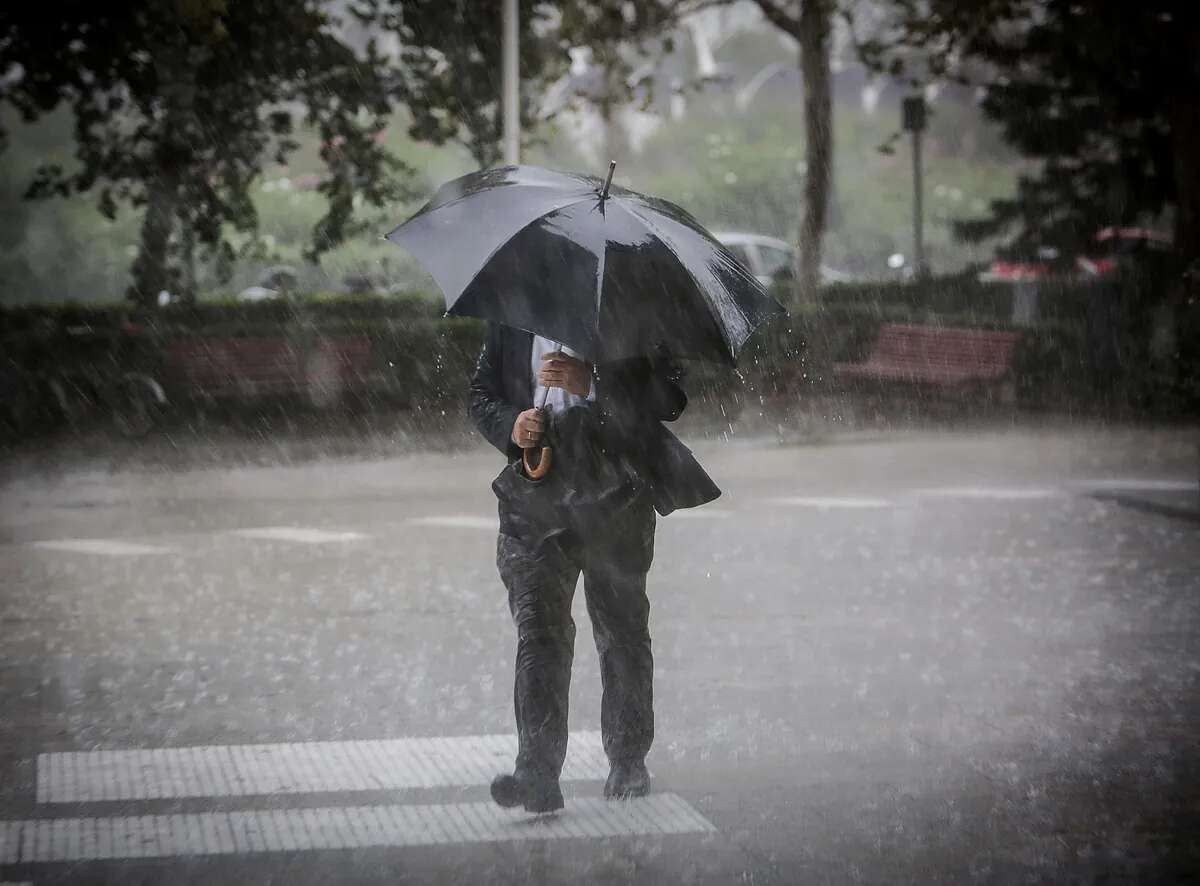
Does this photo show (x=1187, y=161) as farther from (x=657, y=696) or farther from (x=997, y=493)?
(x=657, y=696)

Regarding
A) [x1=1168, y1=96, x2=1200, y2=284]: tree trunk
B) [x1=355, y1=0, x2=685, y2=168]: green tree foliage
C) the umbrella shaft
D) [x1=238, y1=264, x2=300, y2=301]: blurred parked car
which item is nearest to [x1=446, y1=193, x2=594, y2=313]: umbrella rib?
the umbrella shaft

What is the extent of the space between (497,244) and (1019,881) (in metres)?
2.28

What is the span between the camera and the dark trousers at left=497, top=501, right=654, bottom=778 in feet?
17.8

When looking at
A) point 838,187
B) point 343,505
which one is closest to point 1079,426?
point 343,505

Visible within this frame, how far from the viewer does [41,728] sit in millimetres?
6773

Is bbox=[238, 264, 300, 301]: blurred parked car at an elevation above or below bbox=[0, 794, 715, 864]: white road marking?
above

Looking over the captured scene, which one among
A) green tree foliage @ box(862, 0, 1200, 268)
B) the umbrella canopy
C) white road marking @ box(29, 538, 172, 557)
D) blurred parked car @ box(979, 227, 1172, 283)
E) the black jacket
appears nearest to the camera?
the umbrella canopy

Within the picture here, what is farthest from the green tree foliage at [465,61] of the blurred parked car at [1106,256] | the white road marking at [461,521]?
the white road marking at [461,521]

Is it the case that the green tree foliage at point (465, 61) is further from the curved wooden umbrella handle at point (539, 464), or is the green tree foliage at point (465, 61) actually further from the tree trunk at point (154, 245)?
the curved wooden umbrella handle at point (539, 464)

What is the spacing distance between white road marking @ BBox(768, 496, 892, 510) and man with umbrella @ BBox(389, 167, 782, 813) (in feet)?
25.1

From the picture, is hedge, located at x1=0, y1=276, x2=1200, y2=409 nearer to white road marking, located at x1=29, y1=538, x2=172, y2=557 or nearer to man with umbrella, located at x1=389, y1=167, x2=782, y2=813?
white road marking, located at x1=29, y1=538, x2=172, y2=557

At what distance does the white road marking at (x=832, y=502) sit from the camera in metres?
13.2

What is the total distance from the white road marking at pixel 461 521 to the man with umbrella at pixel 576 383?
637 cm

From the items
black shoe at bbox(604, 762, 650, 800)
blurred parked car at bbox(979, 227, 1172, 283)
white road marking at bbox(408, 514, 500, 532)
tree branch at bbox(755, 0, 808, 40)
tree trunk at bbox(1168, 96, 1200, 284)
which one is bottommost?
black shoe at bbox(604, 762, 650, 800)
